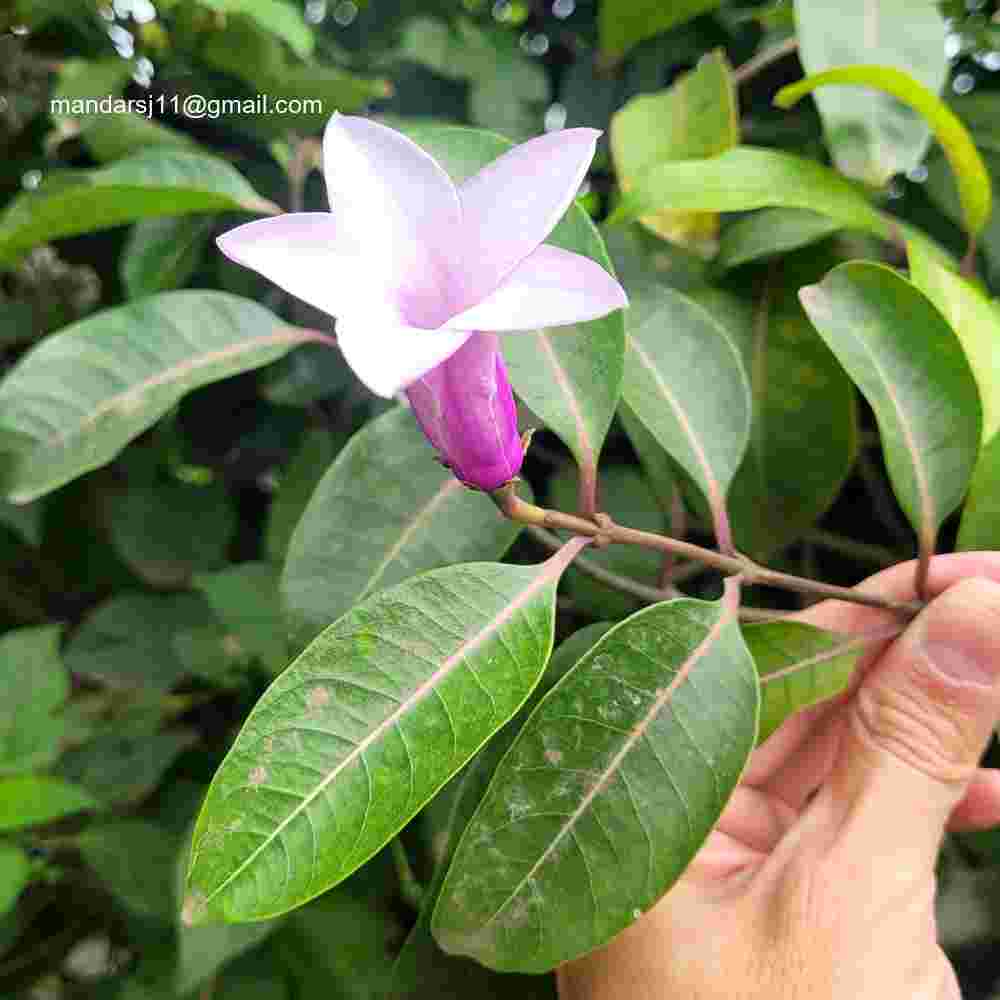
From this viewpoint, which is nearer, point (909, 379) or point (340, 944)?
point (909, 379)

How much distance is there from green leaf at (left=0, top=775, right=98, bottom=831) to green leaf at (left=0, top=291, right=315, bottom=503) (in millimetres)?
441

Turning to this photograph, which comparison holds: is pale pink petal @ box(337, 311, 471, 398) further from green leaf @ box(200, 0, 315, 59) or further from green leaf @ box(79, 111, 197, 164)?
green leaf @ box(79, 111, 197, 164)

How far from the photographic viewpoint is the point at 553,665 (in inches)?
29.7

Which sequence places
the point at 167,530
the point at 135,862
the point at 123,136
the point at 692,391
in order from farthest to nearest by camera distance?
the point at 167,530, the point at 135,862, the point at 123,136, the point at 692,391

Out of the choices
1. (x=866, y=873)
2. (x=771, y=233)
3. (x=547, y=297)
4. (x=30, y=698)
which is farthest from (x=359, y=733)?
(x=30, y=698)

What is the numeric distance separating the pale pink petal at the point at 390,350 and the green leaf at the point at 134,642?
0.96m

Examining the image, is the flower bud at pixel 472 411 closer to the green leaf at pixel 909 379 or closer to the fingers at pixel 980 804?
the green leaf at pixel 909 379

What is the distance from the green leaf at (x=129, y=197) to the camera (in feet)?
3.01

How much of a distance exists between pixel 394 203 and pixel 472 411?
0.43ft

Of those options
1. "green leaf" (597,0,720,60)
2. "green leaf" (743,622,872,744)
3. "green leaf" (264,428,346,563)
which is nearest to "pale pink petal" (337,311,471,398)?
"green leaf" (743,622,872,744)

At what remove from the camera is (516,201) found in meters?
0.52

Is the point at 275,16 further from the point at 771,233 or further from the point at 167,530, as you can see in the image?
the point at 167,530

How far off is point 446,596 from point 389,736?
3.5 inches

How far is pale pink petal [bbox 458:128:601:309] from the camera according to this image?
1.63ft
